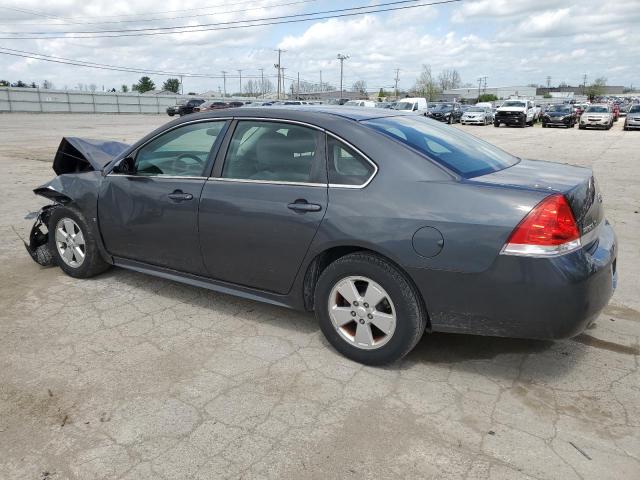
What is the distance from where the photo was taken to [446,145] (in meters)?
3.50

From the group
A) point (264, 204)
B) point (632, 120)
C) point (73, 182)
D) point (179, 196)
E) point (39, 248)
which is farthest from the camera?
point (632, 120)

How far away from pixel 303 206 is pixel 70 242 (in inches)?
102

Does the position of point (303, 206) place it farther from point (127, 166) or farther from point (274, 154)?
point (127, 166)

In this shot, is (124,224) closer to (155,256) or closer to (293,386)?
(155,256)

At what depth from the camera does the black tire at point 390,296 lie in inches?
118

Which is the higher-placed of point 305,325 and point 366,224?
point 366,224

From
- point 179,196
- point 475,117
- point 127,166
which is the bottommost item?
point 475,117

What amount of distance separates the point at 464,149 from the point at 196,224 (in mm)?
1935

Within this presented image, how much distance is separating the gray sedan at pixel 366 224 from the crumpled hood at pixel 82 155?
0.51 metres

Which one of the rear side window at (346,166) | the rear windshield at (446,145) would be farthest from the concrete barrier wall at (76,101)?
the rear side window at (346,166)

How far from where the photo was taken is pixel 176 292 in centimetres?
454

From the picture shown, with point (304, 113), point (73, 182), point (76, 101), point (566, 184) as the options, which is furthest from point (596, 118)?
point (76, 101)

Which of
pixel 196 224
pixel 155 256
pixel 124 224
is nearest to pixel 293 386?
pixel 196 224

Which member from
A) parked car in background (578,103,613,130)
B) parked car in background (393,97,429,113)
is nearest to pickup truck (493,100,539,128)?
parked car in background (578,103,613,130)
